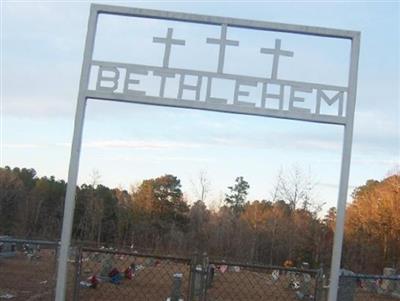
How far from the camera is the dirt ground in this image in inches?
615

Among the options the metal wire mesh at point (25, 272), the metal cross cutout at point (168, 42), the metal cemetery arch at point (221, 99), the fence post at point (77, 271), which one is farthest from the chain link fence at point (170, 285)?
the metal cross cutout at point (168, 42)

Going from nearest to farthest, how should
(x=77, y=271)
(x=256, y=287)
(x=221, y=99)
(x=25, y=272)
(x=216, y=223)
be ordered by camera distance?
(x=221, y=99) < (x=77, y=271) < (x=25, y=272) < (x=256, y=287) < (x=216, y=223)

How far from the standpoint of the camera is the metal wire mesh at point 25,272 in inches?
502

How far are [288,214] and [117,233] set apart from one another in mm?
14985

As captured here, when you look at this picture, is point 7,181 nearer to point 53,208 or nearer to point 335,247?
point 53,208

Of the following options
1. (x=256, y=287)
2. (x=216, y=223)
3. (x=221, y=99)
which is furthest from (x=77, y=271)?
(x=216, y=223)

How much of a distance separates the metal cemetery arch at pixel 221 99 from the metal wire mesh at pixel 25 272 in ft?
11.4

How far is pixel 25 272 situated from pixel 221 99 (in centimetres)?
1806

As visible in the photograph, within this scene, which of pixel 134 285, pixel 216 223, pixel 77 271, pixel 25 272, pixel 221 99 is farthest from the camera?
pixel 216 223

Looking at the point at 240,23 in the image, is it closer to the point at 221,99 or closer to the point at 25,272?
the point at 221,99

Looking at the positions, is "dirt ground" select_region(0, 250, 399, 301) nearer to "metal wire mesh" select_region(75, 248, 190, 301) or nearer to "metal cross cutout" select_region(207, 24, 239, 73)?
"metal wire mesh" select_region(75, 248, 190, 301)

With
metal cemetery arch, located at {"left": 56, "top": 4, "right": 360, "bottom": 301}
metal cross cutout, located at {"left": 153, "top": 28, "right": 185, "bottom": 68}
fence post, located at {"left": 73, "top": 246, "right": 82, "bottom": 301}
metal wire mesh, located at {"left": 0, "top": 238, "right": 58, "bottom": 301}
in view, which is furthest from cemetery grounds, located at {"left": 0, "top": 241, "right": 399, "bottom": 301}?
metal cross cutout, located at {"left": 153, "top": 28, "right": 185, "bottom": 68}

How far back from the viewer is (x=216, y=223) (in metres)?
44.7

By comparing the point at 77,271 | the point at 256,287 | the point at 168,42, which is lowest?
the point at 256,287
